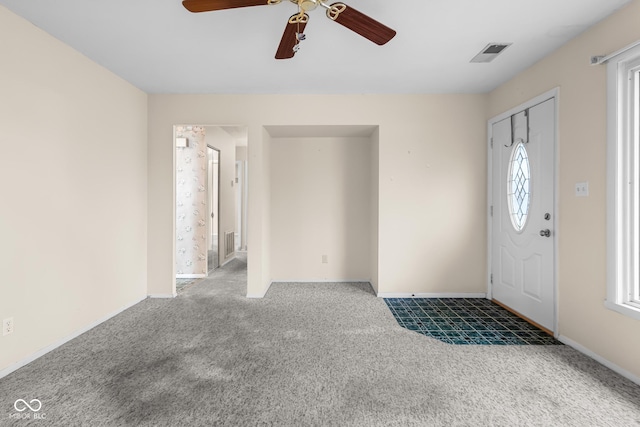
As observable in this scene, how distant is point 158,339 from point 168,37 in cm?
254

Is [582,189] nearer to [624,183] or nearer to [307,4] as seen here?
[624,183]

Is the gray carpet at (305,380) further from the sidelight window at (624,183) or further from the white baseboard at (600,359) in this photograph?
the sidelight window at (624,183)

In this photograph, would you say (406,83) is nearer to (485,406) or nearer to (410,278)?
(410,278)

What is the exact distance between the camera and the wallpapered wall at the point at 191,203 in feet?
15.9

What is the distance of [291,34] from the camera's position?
6.24 feet

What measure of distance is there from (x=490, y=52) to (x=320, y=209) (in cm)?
275

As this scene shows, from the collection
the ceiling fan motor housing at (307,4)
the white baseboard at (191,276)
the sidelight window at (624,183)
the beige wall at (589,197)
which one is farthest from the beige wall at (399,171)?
the ceiling fan motor housing at (307,4)

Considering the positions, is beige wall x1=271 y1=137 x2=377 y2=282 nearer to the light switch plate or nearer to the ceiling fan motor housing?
the light switch plate

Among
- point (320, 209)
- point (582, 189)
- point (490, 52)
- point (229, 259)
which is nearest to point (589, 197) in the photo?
point (582, 189)

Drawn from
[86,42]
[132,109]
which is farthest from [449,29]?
[132,109]

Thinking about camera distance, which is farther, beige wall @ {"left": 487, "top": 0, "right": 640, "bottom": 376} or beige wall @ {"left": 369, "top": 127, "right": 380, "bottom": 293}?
beige wall @ {"left": 369, "top": 127, "right": 380, "bottom": 293}

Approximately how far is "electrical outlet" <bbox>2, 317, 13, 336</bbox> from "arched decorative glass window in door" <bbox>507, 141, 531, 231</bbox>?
4421 mm

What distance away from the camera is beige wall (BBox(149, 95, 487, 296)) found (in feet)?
12.4

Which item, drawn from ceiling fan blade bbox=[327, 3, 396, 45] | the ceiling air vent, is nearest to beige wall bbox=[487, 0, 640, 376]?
the ceiling air vent
